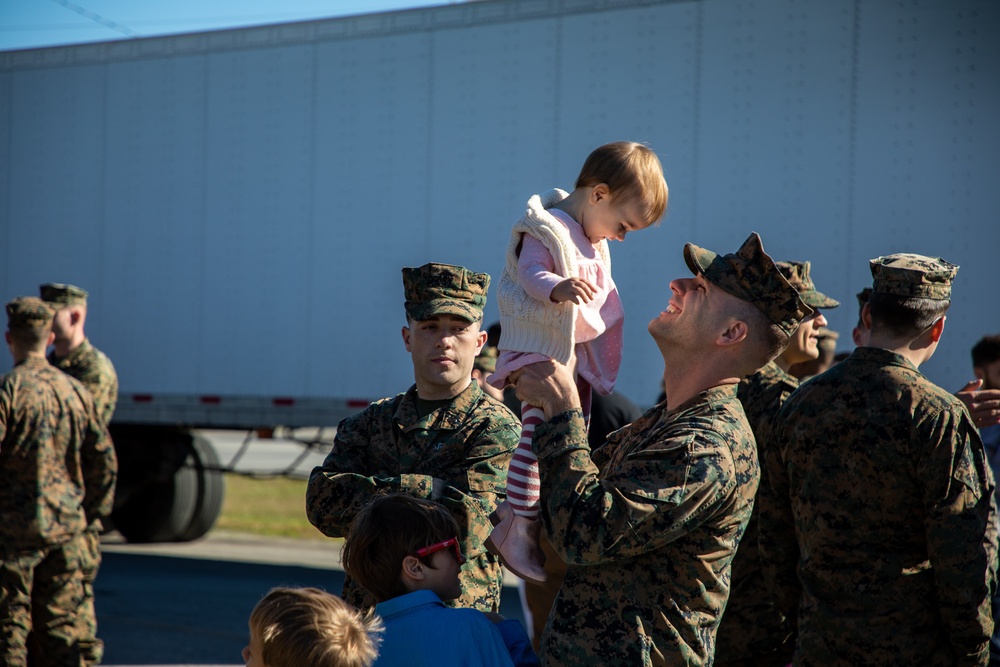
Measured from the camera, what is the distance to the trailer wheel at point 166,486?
1126 cm

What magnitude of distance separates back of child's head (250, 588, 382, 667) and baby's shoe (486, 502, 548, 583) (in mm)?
406

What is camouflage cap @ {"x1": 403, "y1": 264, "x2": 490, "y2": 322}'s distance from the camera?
3.76 metres

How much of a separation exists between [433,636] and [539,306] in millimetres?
Result: 948

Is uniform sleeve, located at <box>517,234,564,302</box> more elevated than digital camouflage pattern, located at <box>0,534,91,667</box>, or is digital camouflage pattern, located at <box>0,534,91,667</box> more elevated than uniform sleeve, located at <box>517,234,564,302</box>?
uniform sleeve, located at <box>517,234,564,302</box>

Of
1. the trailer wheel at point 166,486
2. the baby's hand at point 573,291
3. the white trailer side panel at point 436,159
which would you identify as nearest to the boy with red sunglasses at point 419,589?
the baby's hand at point 573,291

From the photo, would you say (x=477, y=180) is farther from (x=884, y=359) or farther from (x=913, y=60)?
(x=884, y=359)

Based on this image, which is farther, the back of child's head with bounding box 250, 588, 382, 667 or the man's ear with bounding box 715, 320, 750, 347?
the man's ear with bounding box 715, 320, 750, 347

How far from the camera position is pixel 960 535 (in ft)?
10.1

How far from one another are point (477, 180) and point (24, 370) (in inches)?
160

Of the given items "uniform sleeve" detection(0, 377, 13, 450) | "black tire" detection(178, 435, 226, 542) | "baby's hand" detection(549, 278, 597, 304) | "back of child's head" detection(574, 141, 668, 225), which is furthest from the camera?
"black tire" detection(178, 435, 226, 542)

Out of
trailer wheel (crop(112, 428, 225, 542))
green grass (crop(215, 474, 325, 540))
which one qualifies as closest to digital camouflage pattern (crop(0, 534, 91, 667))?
trailer wheel (crop(112, 428, 225, 542))

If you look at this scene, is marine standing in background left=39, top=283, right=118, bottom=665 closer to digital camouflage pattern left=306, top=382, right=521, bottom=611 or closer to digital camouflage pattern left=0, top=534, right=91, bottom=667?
digital camouflage pattern left=0, top=534, right=91, bottom=667

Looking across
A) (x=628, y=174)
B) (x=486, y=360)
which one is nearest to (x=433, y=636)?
(x=628, y=174)

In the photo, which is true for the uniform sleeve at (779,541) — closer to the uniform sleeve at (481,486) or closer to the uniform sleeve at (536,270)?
the uniform sleeve at (481,486)
